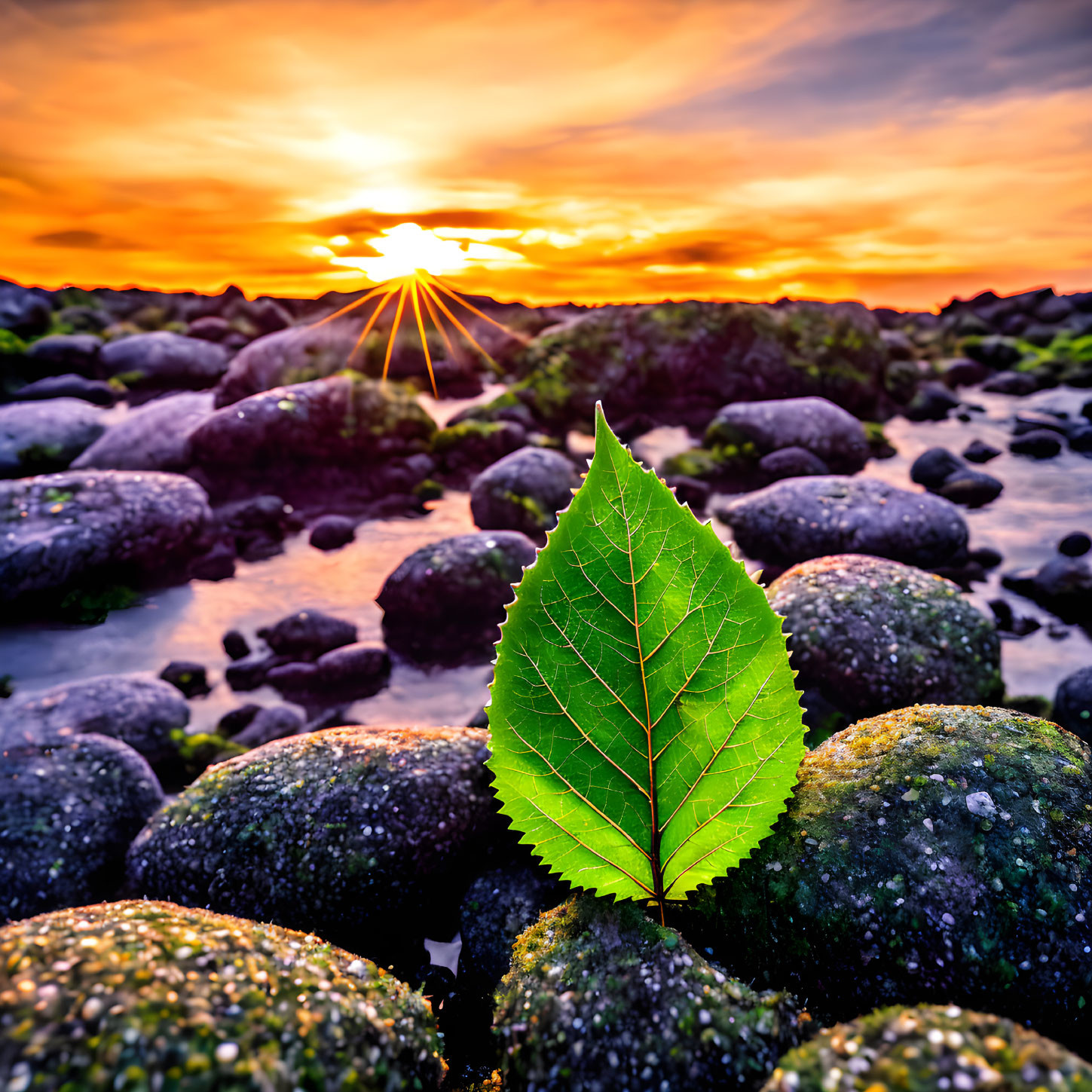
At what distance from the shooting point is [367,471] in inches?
397

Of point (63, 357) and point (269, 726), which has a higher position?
point (63, 357)

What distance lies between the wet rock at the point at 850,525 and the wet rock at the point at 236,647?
204 inches

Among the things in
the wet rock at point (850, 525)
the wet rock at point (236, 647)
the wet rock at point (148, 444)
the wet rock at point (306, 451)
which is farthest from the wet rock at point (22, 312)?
the wet rock at point (850, 525)

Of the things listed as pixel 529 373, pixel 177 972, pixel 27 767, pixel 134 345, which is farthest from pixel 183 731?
pixel 134 345

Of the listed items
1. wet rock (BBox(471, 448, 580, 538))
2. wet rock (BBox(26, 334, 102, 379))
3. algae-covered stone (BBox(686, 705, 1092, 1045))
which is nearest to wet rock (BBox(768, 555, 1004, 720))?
algae-covered stone (BBox(686, 705, 1092, 1045))

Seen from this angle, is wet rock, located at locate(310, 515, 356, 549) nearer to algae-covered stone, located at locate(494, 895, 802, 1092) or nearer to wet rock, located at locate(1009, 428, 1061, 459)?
algae-covered stone, located at locate(494, 895, 802, 1092)

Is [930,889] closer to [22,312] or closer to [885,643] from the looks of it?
[885,643]

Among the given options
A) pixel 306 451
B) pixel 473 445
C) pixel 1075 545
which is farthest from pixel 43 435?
pixel 1075 545

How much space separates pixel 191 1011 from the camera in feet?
5.41

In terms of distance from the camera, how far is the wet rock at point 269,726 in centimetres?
528

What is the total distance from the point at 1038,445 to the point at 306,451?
11.0 m

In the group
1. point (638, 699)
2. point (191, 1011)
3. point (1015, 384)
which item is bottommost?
point (1015, 384)

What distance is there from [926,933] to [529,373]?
1255 cm

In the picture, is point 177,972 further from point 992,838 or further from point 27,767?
point 27,767
